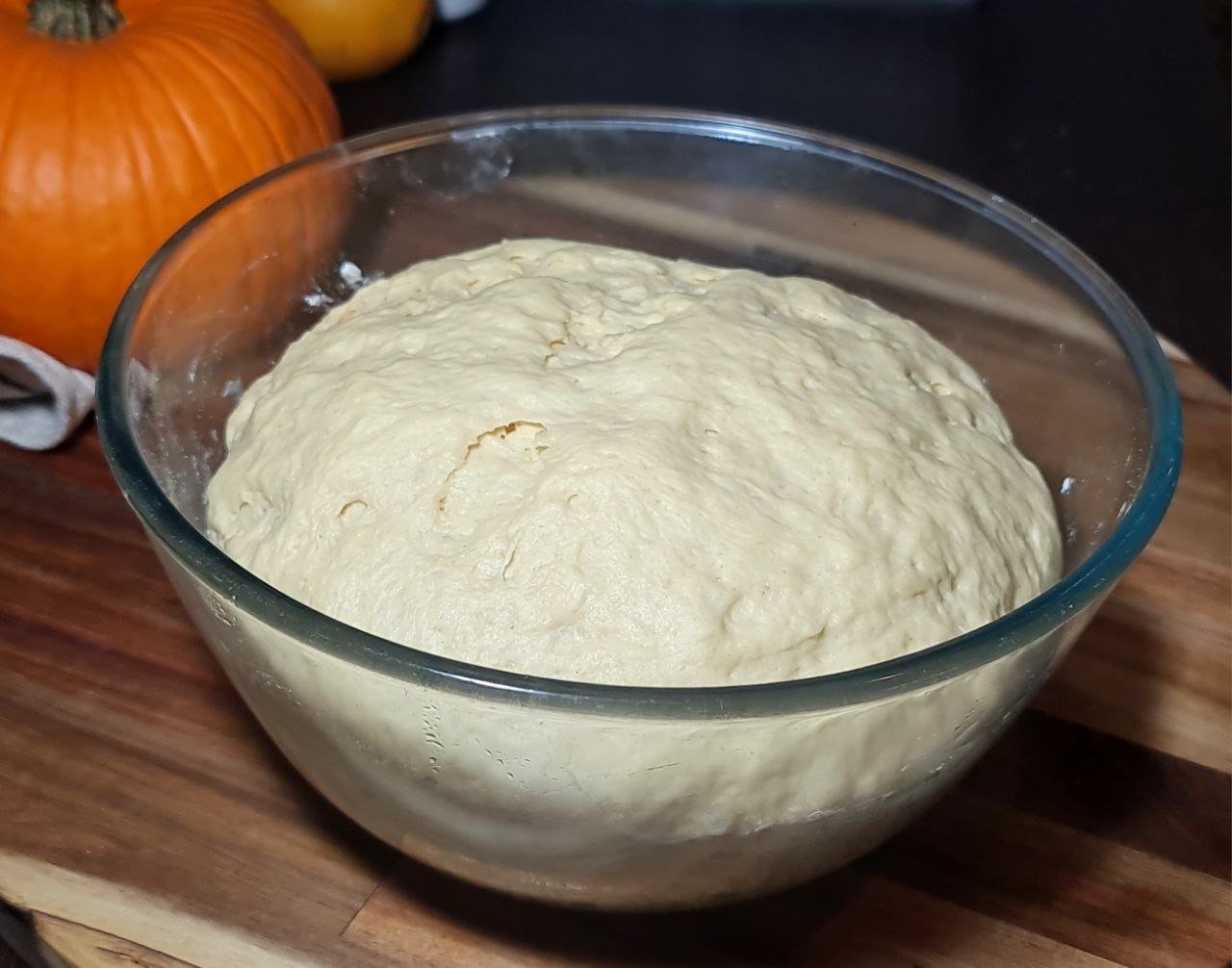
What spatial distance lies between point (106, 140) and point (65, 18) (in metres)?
0.13

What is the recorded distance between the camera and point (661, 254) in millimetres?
1014

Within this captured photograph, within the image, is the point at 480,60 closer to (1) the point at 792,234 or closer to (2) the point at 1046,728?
(1) the point at 792,234

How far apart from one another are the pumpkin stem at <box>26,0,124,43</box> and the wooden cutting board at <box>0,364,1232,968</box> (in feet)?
1.49

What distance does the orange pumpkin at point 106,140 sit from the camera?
0.99 m

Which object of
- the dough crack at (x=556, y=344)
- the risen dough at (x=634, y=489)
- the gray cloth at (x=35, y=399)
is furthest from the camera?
the gray cloth at (x=35, y=399)

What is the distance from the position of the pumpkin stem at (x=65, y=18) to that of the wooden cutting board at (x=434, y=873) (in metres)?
0.45

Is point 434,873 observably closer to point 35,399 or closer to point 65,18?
point 35,399

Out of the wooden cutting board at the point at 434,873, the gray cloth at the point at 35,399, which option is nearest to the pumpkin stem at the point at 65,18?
the gray cloth at the point at 35,399

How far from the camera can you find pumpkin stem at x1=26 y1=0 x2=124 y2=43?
1.03 m

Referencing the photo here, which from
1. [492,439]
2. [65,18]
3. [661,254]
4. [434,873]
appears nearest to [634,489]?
[492,439]

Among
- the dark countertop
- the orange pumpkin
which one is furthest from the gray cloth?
the dark countertop

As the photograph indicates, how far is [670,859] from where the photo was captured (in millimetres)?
590

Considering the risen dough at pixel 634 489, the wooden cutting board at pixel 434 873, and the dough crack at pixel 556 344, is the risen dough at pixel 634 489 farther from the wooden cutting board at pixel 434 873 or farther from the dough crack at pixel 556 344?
the wooden cutting board at pixel 434 873

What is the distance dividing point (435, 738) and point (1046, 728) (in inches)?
18.5
